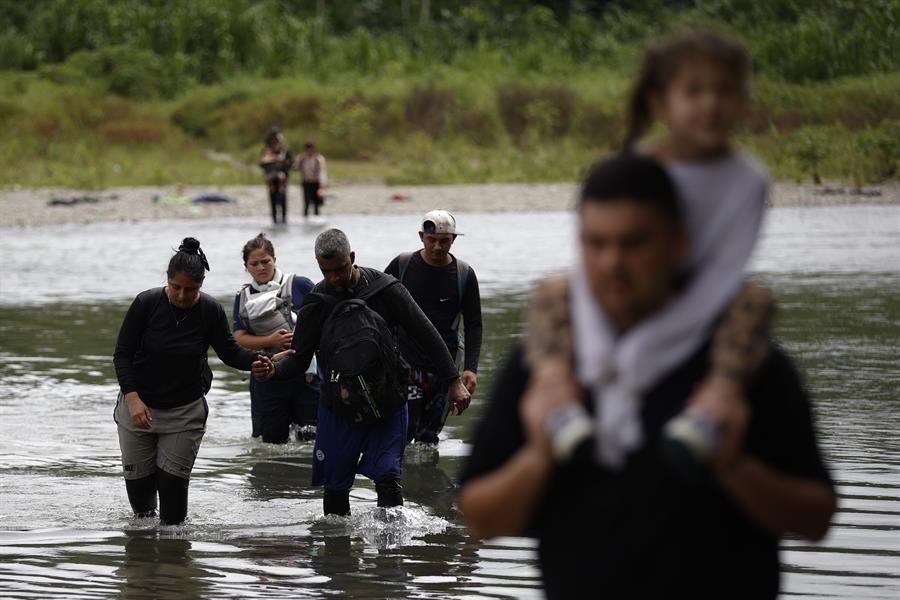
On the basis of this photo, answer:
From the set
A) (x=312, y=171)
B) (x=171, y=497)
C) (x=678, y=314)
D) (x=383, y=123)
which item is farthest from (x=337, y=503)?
(x=383, y=123)

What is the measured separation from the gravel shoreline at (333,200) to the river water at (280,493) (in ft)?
47.8

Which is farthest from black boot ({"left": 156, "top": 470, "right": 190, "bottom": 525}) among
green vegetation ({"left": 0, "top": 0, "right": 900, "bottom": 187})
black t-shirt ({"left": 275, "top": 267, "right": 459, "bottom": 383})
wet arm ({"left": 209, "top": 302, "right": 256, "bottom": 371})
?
green vegetation ({"left": 0, "top": 0, "right": 900, "bottom": 187})

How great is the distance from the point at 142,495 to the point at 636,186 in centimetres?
597

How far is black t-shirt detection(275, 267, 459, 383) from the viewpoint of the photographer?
7562 millimetres

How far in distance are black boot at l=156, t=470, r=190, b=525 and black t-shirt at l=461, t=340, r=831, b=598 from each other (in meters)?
5.34

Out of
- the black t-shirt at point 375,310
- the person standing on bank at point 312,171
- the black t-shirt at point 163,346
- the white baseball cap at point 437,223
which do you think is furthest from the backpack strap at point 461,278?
the person standing on bank at point 312,171

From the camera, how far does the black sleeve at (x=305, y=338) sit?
7555 mm

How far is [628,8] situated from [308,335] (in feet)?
200

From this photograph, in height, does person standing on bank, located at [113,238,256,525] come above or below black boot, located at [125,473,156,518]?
above

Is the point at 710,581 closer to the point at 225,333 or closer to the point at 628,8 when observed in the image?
the point at 225,333

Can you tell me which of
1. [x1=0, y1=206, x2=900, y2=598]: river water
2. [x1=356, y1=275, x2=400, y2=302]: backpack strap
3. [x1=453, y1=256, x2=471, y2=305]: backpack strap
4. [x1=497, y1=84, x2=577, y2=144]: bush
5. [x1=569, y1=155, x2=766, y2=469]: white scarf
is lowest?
[x1=0, y1=206, x2=900, y2=598]: river water

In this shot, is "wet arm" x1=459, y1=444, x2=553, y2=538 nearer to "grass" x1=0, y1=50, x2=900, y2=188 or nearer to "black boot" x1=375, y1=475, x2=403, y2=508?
"black boot" x1=375, y1=475, x2=403, y2=508

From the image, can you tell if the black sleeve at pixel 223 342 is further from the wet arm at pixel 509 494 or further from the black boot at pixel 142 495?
the wet arm at pixel 509 494

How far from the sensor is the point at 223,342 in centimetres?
773
